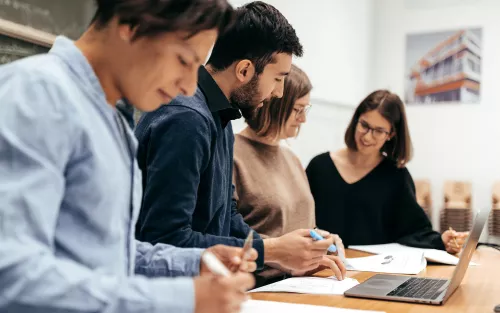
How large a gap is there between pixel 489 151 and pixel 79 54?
509cm

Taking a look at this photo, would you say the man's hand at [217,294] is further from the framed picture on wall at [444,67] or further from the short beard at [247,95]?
the framed picture on wall at [444,67]

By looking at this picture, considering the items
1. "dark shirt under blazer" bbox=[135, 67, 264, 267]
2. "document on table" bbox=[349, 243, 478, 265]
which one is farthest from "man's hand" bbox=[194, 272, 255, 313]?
"document on table" bbox=[349, 243, 478, 265]

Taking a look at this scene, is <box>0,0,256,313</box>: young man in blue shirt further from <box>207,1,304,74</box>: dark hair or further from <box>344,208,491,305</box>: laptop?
<box>344,208,491,305</box>: laptop

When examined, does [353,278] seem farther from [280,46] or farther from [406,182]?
[406,182]

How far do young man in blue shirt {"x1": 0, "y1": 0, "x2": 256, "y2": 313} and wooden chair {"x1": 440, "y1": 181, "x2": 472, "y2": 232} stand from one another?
468cm

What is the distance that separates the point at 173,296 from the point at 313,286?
3.20 ft

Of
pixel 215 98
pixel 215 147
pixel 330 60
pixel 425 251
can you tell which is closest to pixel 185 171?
pixel 215 147

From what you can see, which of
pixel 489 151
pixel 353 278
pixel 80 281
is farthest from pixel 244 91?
pixel 489 151

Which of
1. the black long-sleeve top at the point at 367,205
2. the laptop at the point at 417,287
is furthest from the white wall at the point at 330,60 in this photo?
the laptop at the point at 417,287

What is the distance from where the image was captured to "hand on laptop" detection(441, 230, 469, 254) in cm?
242

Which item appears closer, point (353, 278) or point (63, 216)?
point (63, 216)

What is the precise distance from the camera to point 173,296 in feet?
2.27

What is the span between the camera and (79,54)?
31.9 inches

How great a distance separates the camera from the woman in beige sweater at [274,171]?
6.77 feet
